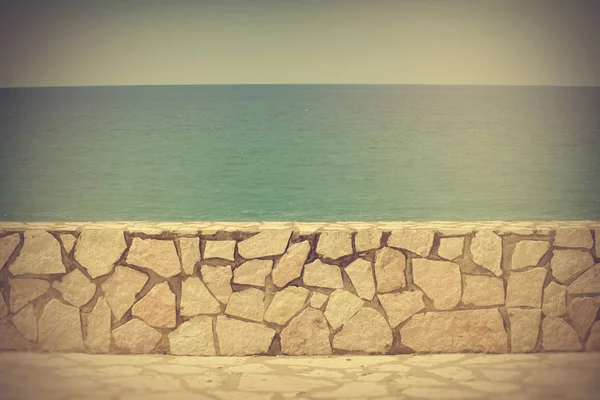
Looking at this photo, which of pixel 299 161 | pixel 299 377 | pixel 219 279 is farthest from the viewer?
pixel 299 161

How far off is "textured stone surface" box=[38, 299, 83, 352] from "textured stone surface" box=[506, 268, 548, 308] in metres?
2.55

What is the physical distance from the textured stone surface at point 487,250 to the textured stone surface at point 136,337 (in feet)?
6.34

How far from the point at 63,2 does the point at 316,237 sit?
144 feet

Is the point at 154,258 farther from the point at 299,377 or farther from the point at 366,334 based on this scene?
the point at 366,334

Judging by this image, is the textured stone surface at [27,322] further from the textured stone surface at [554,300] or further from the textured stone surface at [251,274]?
the textured stone surface at [554,300]

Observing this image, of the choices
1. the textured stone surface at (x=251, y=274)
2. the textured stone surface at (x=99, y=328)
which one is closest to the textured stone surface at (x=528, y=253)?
the textured stone surface at (x=251, y=274)

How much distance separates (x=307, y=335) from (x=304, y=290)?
10.5 inches

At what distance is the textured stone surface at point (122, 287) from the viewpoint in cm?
563

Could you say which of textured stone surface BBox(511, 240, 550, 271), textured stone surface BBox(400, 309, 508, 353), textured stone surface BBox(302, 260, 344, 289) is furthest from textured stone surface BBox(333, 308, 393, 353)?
textured stone surface BBox(511, 240, 550, 271)

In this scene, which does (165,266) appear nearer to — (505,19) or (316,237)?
(316,237)

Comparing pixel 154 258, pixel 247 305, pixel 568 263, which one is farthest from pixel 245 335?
pixel 568 263

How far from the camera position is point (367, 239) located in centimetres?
561

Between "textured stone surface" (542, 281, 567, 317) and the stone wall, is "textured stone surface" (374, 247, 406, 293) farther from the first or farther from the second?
"textured stone surface" (542, 281, 567, 317)

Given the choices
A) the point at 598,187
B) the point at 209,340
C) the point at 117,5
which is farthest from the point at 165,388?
the point at 117,5
